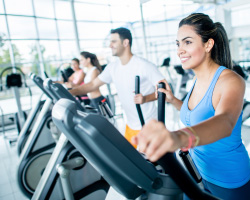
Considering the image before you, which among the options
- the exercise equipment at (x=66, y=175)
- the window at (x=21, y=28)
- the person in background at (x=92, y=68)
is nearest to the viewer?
the exercise equipment at (x=66, y=175)

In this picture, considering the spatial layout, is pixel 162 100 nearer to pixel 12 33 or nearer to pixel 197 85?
pixel 197 85

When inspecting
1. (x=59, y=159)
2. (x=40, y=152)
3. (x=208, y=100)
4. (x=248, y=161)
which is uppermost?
(x=208, y=100)

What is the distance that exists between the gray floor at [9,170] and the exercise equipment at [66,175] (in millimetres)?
809

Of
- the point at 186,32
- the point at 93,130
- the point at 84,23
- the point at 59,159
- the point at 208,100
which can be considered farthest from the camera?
the point at 84,23

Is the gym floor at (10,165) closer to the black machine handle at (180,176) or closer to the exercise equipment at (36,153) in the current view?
the exercise equipment at (36,153)

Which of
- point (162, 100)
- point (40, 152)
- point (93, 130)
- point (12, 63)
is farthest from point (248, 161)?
point (12, 63)

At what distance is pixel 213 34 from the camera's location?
119cm

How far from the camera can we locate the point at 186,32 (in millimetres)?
1174

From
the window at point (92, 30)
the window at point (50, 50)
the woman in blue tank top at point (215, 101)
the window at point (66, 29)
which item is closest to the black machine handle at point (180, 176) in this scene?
the woman in blue tank top at point (215, 101)

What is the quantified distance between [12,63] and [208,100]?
7129 millimetres

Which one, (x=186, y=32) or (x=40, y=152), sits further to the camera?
(x=40, y=152)

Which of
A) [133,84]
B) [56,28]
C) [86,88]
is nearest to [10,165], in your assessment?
[86,88]

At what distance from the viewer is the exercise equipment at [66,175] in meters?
1.60

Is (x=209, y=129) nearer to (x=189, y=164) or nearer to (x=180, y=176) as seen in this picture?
(x=180, y=176)
